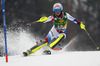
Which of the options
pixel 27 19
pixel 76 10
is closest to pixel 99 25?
pixel 76 10

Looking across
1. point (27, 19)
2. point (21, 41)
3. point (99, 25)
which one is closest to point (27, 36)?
point (21, 41)

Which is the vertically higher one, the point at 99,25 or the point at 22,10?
the point at 22,10

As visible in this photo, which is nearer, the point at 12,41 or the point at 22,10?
the point at 12,41

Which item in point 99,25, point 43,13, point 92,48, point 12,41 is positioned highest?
point 43,13

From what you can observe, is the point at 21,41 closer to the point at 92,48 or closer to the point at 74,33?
the point at 74,33

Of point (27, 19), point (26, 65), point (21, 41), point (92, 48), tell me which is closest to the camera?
point (26, 65)

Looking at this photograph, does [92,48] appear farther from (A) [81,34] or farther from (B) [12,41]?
(B) [12,41]

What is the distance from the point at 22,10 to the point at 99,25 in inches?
192

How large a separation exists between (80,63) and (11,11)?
7477 mm

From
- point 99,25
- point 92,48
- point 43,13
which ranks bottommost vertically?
point 92,48

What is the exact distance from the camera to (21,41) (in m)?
7.32

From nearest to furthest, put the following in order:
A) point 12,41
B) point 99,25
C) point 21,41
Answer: point 21,41 → point 12,41 → point 99,25

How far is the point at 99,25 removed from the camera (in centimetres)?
1091

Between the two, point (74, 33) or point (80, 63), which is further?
point (74, 33)
